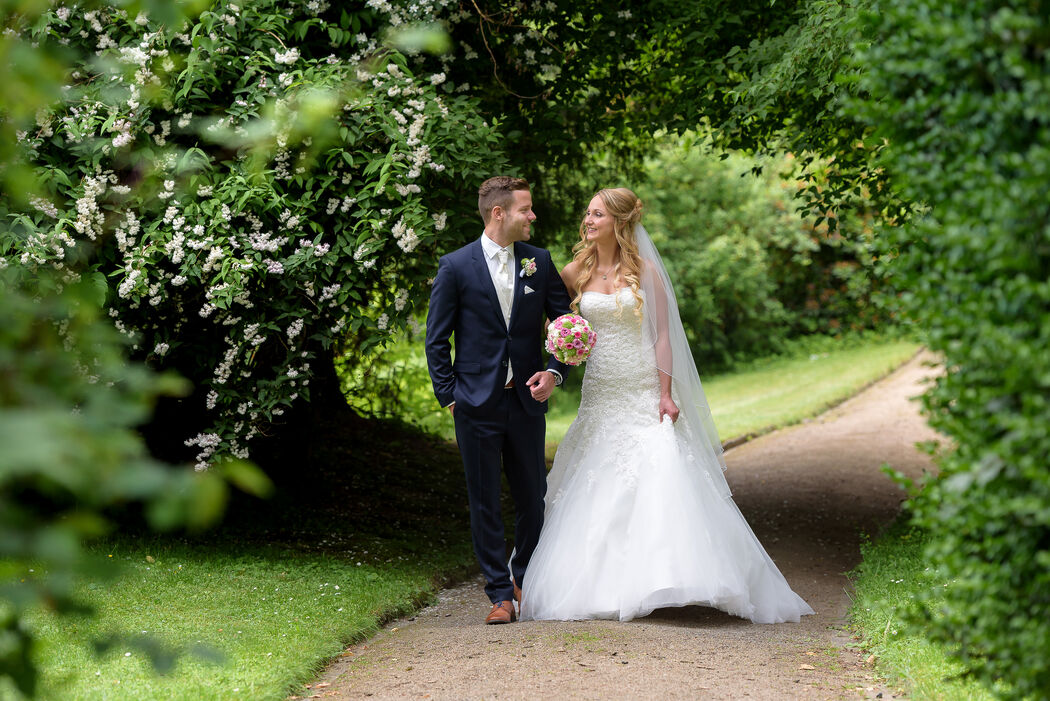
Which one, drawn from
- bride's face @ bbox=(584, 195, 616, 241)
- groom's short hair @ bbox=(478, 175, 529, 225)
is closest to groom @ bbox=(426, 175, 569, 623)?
groom's short hair @ bbox=(478, 175, 529, 225)

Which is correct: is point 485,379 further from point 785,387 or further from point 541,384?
point 785,387

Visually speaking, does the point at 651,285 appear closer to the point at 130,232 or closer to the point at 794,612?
the point at 794,612

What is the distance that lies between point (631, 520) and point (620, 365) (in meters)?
0.91

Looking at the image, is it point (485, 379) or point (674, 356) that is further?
point (674, 356)

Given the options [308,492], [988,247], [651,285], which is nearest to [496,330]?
[651,285]

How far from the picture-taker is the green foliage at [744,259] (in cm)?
2186

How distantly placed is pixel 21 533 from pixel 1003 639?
2393 millimetres

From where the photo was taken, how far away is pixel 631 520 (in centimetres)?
541

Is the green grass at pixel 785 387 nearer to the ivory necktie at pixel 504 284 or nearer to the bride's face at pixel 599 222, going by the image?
the bride's face at pixel 599 222

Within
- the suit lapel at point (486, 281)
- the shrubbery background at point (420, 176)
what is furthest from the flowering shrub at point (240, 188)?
the suit lapel at point (486, 281)

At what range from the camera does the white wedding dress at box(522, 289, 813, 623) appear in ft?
17.1

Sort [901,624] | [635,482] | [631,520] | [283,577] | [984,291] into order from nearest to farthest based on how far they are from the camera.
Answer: [984,291], [901,624], [631,520], [635,482], [283,577]

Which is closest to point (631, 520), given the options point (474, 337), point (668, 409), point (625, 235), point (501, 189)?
point (668, 409)

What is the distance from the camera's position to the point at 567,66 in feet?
26.5
